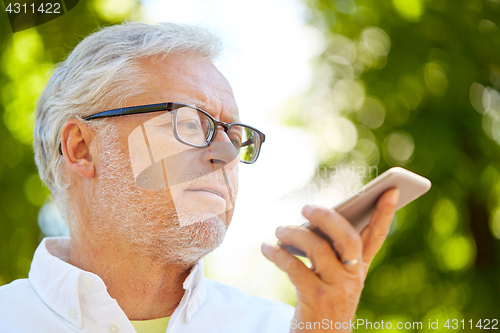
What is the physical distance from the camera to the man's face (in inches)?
55.9

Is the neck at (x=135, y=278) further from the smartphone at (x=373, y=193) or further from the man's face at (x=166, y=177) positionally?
the smartphone at (x=373, y=193)

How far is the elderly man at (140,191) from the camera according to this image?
4.65 ft

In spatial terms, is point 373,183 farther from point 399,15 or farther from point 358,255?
point 399,15

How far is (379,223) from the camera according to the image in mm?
899

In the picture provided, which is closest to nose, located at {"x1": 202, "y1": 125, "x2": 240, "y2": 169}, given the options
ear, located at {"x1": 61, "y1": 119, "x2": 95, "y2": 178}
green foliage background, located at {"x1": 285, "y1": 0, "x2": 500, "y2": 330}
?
ear, located at {"x1": 61, "y1": 119, "x2": 95, "y2": 178}

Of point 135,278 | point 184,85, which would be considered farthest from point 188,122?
point 135,278

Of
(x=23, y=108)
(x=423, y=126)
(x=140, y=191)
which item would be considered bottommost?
(x=423, y=126)

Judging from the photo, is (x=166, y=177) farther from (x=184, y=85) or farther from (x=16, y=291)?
(x=16, y=291)

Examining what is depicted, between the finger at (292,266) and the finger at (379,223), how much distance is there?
0.14m

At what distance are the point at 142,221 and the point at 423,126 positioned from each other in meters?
3.28

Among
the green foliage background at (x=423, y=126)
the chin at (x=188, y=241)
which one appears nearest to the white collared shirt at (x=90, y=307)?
the chin at (x=188, y=241)

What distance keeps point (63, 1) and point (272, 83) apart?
1.68 meters

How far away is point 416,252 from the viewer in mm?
3957

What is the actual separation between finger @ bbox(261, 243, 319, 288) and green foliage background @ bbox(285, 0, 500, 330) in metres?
2.68
